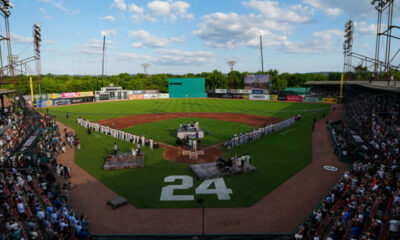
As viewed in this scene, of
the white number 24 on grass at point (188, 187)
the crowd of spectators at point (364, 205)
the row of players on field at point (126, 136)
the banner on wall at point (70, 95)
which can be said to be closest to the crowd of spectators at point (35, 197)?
the white number 24 on grass at point (188, 187)

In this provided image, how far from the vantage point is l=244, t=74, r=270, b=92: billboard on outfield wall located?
255 ft

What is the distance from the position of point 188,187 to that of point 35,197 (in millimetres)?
8751

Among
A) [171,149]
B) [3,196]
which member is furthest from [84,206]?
[171,149]

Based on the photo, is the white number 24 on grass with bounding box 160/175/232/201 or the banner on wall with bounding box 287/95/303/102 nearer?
the white number 24 on grass with bounding box 160/175/232/201

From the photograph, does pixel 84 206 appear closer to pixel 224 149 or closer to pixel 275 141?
pixel 224 149

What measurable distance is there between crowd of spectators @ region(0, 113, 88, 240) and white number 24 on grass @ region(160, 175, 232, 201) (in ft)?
16.5

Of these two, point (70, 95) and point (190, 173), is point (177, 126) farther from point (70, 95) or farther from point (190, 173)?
point (70, 95)

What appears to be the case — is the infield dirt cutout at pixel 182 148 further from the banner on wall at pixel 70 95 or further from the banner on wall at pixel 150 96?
the banner on wall at pixel 150 96

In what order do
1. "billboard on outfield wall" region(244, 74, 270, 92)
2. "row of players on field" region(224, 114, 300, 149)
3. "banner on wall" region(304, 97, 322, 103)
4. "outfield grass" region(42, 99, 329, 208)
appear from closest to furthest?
"outfield grass" region(42, 99, 329, 208)
"row of players on field" region(224, 114, 300, 149)
"banner on wall" region(304, 97, 322, 103)
"billboard on outfield wall" region(244, 74, 270, 92)

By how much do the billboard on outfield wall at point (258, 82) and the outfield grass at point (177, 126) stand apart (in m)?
41.6

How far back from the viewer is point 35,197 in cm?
1324

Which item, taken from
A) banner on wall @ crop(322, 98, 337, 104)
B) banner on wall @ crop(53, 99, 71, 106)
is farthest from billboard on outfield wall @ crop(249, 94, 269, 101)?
banner on wall @ crop(53, 99, 71, 106)

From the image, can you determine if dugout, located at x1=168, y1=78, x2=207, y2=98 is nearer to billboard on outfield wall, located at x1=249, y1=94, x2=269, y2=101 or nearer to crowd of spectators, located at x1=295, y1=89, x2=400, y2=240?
billboard on outfield wall, located at x1=249, y1=94, x2=269, y2=101

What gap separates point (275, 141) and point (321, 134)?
26.6 ft
